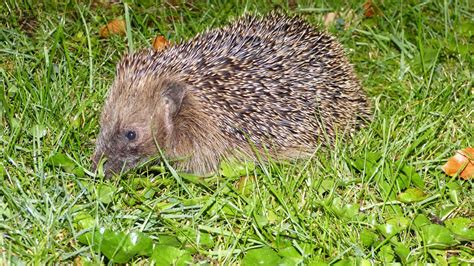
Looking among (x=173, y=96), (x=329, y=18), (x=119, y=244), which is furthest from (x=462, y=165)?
(x=329, y=18)

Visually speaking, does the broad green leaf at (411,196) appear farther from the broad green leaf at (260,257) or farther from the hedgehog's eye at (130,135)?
the hedgehog's eye at (130,135)

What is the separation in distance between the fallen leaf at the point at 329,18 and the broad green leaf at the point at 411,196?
2.31 meters

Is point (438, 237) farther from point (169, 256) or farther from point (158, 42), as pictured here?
point (158, 42)

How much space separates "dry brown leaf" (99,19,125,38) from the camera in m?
5.55

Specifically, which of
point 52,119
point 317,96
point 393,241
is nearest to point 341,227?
point 393,241

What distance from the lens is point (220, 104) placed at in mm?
4430

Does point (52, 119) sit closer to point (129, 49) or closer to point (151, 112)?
point (151, 112)

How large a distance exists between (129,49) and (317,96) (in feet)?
4.58

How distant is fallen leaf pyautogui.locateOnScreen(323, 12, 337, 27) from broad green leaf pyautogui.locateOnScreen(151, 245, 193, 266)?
3057 millimetres

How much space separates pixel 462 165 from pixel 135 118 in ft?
6.16

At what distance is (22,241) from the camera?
3580 mm

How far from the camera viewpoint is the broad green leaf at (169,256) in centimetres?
349

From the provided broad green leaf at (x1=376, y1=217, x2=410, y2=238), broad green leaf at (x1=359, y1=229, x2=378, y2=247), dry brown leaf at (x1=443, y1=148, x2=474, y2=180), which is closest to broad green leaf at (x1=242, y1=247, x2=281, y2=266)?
broad green leaf at (x1=359, y1=229, x2=378, y2=247)

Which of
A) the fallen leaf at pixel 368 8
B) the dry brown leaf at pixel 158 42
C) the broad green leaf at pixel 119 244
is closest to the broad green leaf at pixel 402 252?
the broad green leaf at pixel 119 244
